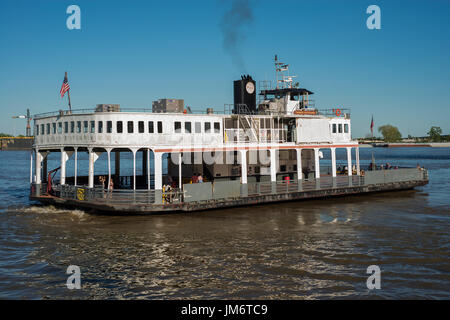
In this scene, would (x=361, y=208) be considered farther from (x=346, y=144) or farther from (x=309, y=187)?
(x=346, y=144)

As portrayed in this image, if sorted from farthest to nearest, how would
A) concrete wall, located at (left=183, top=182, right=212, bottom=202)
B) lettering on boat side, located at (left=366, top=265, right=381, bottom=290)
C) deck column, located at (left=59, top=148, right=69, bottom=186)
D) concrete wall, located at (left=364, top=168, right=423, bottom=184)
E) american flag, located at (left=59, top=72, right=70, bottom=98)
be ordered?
concrete wall, located at (left=364, top=168, right=423, bottom=184) < american flag, located at (left=59, top=72, right=70, bottom=98) < deck column, located at (left=59, top=148, right=69, bottom=186) < concrete wall, located at (left=183, top=182, right=212, bottom=202) < lettering on boat side, located at (left=366, top=265, right=381, bottom=290)

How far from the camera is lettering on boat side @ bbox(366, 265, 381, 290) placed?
1315 centimetres

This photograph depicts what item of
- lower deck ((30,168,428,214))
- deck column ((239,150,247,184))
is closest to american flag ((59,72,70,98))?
lower deck ((30,168,428,214))

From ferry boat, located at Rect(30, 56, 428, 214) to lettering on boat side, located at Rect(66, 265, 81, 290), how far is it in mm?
8017

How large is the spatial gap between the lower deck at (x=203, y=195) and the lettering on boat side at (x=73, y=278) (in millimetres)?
8078

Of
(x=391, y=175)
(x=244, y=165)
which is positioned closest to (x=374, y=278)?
(x=244, y=165)

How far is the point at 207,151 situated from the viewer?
27.1m

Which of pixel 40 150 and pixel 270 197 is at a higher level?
pixel 40 150

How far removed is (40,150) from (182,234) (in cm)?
1478

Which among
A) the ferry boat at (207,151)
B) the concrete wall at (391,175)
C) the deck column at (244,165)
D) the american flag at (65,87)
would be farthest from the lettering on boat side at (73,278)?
the concrete wall at (391,175)

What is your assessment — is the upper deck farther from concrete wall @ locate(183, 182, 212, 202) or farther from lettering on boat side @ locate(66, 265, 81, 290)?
lettering on boat side @ locate(66, 265, 81, 290)

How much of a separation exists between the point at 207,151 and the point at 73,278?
14.9m
